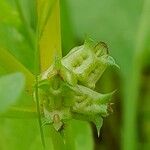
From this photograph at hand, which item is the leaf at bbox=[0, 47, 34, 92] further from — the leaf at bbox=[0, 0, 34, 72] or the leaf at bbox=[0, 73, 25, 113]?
the leaf at bbox=[0, 0, 34, 72]

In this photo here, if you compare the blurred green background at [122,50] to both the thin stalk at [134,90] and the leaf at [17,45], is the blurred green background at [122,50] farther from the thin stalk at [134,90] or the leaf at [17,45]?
the leaf at [17,45]

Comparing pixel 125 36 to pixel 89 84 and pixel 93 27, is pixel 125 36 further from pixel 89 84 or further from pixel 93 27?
pixel 89 84

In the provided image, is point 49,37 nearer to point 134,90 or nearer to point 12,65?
point 12,65

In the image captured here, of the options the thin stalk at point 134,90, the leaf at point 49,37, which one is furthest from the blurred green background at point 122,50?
the leaf at point 49,37

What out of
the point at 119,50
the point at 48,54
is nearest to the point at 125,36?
the point at 119,50

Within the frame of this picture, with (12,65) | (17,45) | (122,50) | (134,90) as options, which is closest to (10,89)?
(12,65)

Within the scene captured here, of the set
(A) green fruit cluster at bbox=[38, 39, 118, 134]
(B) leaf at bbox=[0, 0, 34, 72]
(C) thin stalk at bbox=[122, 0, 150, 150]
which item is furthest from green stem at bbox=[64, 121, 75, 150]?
(C) thin stalk at bbox=[122, 0, 150, 150]
